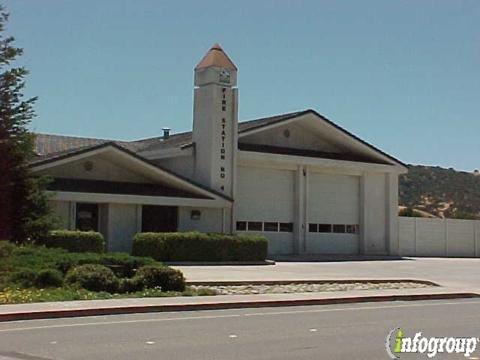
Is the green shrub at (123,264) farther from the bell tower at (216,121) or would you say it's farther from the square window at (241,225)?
the square window at (241,225)

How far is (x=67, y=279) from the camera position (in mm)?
20500

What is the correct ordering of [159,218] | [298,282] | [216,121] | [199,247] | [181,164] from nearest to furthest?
[298,282], [199,247], [159,218], [216,121], [181,164]

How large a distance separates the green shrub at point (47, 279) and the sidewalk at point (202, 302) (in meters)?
2.35

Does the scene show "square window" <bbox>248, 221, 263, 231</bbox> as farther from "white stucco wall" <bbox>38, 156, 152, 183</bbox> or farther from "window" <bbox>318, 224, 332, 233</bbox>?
"white stucco wall" <bbox>38, 156, 152, 183</bbox>

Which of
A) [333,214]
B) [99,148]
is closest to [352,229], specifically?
[333,214]

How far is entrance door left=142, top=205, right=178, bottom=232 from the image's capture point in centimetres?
3853

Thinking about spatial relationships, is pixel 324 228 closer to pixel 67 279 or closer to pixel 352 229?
pixel 352 229

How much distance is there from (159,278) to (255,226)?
21.1 meters

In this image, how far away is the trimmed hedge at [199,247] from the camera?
112ft

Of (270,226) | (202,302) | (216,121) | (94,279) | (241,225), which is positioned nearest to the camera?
(202,302)

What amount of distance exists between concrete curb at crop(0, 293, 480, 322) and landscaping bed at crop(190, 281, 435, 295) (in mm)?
2237

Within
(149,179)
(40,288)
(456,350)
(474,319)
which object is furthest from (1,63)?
(456,350)

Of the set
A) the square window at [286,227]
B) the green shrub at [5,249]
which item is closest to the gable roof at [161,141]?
the square window at [286,227]

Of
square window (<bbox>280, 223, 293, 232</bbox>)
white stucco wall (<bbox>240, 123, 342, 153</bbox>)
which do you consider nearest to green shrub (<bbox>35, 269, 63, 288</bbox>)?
white stucco wall (<bbox>240, 123, 342, 153</bbox>)
